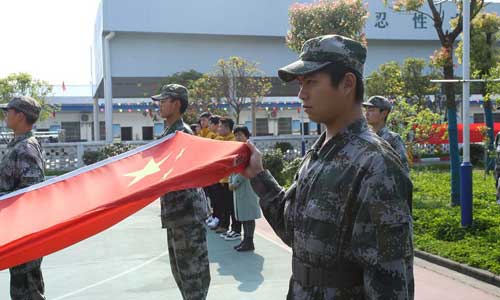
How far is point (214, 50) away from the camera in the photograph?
1032 inches

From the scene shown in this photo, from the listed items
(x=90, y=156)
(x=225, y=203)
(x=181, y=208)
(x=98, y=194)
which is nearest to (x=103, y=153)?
(x=90, y=156)

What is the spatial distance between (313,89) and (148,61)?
24.3 metres

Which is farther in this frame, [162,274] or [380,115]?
[162,274]

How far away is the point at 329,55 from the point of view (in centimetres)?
173

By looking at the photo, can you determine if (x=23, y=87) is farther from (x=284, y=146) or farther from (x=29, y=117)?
(x=29, y=117)

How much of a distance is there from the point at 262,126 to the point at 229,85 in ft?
50.5

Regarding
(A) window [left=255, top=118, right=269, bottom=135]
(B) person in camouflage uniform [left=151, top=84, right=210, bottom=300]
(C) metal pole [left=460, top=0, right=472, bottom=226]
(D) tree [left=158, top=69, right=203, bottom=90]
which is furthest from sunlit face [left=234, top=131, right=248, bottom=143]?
(A) window [left=255, top=118, right=269, bottom=135]

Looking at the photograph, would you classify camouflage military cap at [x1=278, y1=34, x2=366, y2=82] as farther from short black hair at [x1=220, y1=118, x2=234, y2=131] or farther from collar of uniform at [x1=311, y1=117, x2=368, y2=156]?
short black hair at [x1=220, y1=118, x2=234, y2=131]

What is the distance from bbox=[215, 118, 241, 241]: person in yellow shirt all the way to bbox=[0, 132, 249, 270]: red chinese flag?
14.2ft

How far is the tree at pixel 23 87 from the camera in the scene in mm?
27328

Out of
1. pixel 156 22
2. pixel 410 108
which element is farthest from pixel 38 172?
pixel 156 22

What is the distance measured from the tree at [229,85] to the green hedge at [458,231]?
1435cm

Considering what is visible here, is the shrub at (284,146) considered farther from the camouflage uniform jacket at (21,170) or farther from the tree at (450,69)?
the camouflage uniform jacket at (21,170)

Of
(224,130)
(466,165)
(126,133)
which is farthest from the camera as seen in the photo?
(126,133)
